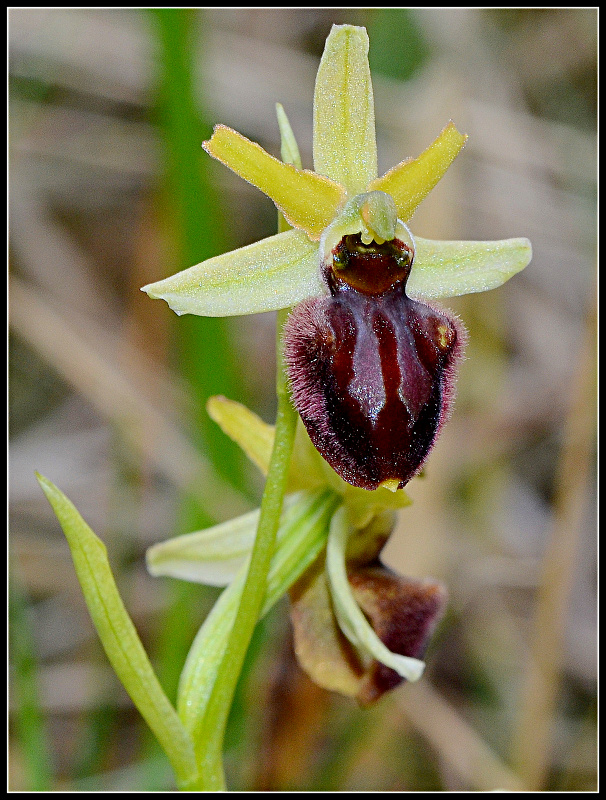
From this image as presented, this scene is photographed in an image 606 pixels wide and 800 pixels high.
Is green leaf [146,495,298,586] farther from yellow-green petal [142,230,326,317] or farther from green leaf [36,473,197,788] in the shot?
yellow-green petal [142,230,326,317]

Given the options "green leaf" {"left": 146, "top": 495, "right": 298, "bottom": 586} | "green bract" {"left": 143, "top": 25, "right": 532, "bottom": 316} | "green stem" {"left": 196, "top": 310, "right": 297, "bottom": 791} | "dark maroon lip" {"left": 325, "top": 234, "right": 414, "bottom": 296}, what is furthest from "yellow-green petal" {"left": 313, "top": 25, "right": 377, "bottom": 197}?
"green leaf" {"left": 146, "top": 495, "right": 298, "bottom": 586}

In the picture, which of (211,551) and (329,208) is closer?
(329,208)

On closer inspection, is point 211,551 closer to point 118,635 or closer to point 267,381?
point 118,635

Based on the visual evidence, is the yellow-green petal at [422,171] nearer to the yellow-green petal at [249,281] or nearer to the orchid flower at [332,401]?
the orchid flower at [332,401]

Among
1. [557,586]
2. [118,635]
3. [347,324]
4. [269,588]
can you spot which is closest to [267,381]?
[557,586]

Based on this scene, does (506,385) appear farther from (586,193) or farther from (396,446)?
(396,446)

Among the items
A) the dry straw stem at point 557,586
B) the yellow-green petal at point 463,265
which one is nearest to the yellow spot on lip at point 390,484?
the yellow-green petal at point 463,265

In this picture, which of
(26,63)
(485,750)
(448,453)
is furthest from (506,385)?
(26,63)
